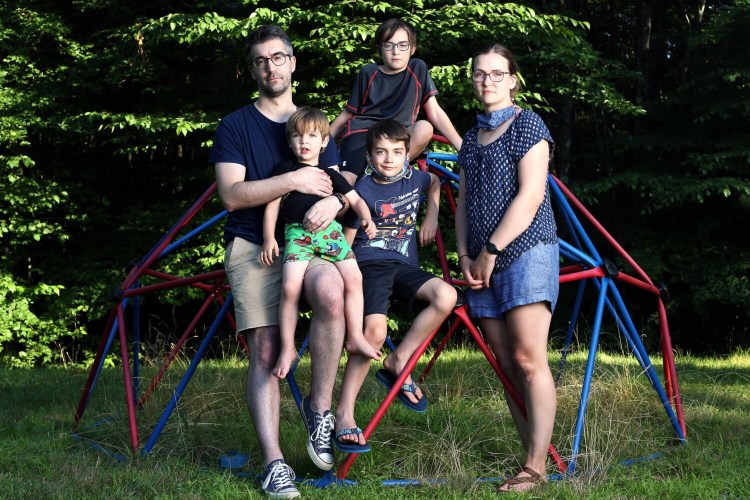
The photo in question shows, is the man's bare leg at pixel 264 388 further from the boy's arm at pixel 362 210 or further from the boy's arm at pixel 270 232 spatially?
the boy's arm at pixel 362 210

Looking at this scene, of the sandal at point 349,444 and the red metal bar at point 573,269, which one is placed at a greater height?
the red metal bar at point 573,269

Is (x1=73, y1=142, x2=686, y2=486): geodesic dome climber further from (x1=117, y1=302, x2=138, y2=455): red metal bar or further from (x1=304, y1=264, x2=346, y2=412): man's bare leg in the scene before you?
(x1=304, y1=264, x2=346, y2=412): man's bare leg

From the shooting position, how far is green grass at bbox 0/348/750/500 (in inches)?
161

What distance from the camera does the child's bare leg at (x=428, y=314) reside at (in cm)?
412

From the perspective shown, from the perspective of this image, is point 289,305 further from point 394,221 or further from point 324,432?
point 394,221

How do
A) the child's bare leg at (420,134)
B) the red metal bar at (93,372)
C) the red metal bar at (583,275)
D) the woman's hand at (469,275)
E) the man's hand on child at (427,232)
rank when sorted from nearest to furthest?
the woman's hand at (469,275)
the man's hand on child at (427,232)
the red metal bar at (583,275)
the child's bare leg at (420,134)
the red metal bar at (93,372)

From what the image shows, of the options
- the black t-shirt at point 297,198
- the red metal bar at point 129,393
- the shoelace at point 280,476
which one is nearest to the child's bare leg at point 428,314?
the black t-shirt at point 297,198

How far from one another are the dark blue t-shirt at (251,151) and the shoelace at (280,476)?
38.7 inches

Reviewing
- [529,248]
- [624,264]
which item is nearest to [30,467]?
[529,248]

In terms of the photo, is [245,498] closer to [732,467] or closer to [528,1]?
[732,467]

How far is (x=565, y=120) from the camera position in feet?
43.0

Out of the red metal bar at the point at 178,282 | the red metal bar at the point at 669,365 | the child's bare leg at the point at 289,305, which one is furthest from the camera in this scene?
the red metal bar at the point at 669,365

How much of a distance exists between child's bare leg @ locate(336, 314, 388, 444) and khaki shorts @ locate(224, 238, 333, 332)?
391 mm

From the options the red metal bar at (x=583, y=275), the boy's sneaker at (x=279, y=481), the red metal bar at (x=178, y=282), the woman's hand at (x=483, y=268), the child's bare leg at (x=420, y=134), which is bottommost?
the boy's sneaker at (x=279, y=481)
